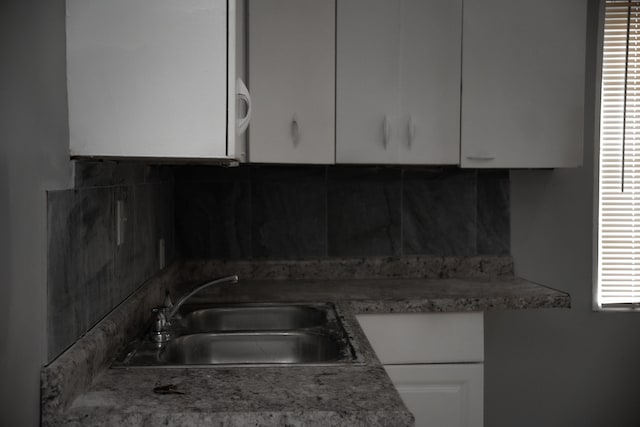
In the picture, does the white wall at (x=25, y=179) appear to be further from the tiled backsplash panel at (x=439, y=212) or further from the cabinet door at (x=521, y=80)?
the tiled backsplash panel at (x=439, y=212)

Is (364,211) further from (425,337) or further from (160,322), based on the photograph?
(160,322)

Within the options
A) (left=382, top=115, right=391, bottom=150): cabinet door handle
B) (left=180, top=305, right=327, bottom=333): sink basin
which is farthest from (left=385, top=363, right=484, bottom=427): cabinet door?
(left=382, top=115, right=391, bottom=150): cabinet door handle

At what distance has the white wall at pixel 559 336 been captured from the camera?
305cm

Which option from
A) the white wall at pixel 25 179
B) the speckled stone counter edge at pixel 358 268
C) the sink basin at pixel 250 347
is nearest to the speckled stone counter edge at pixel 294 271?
the speckled stone counter edge at pixel 358 268

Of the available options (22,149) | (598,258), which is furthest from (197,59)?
(598,258)

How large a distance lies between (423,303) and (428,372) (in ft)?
0.78

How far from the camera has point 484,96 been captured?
262 centimetres

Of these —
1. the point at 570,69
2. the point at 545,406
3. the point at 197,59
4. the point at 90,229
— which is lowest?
the point at 545,406

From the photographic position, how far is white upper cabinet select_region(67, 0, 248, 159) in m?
1.28

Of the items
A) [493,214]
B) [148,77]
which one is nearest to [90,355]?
[148,77]

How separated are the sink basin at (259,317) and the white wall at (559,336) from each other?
1.11 metres

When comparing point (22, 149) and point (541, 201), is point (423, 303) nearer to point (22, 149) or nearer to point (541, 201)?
point (541, 201)

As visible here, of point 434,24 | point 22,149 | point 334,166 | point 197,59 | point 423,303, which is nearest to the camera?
point 22,149

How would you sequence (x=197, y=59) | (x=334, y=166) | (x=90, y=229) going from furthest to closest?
1. (x=334, y=166)
2. (x=90, y=229)
3. (x=197, y=59)
